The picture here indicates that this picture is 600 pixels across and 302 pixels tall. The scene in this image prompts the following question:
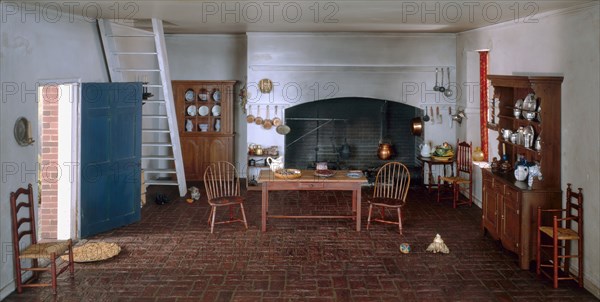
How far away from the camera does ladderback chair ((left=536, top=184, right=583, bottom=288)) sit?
5.75m

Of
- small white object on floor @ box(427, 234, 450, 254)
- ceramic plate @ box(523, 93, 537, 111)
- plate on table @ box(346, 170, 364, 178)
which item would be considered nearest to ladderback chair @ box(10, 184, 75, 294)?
plate on table @ box(346, 170, 364, 178)

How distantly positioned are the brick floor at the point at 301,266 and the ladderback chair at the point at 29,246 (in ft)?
0.63

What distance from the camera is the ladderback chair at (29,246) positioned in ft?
18.4

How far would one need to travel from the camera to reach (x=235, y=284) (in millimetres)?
5852

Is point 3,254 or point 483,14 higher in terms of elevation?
point 483,14

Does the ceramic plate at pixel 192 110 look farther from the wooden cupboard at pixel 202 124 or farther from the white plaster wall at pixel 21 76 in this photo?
the white plaster wall at pixel 21 76

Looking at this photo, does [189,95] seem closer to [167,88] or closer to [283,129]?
[283,129]

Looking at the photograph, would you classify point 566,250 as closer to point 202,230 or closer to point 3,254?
point 202,230

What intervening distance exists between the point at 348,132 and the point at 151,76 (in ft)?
13.1


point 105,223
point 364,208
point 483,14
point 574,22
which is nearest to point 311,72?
point 364,208

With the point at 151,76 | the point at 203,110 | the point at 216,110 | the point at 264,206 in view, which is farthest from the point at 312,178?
the point at 151,76

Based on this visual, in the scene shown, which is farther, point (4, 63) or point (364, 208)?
point (364, 208)

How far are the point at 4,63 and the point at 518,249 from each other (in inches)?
221

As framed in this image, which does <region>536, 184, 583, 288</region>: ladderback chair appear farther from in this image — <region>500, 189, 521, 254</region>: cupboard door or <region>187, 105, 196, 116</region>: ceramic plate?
<region>187, 105, 196, 116</region>: ceramic plate
